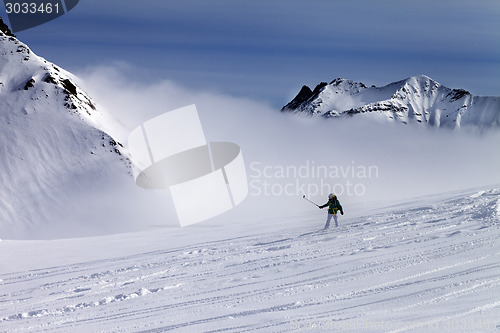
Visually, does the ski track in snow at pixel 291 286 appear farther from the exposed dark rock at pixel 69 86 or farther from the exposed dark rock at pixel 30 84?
the exposed dark rock at pixel 69 86

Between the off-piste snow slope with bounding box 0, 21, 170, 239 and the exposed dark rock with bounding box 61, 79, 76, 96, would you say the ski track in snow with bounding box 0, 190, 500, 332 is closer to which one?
the off-piste snow slope with bounding box 0, 21, 170, 239

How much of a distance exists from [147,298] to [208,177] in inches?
2817

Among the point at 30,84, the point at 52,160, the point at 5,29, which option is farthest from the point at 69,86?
the point at 5,29

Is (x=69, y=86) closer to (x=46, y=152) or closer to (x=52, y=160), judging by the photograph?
(x=46, y=152)

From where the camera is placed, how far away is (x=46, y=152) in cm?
8019

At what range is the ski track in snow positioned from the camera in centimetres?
721

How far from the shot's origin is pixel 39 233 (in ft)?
211

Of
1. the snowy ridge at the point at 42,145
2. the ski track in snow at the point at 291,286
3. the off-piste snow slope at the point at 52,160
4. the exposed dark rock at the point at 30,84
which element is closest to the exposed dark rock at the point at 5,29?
the off-piste snow slope at the point at 52,160

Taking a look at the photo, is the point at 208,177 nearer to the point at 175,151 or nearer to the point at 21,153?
the point at 175,151

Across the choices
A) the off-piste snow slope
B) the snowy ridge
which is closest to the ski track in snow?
the off-piste snow slope

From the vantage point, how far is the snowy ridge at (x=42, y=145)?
69.8 metres

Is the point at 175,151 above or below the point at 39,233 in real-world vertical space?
above

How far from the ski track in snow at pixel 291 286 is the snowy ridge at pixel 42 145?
2347 inches

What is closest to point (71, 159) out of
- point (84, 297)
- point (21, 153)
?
point (21, 153)
